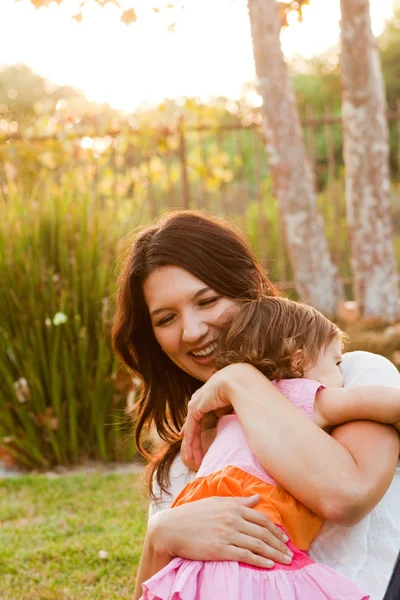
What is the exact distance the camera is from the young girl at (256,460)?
1823 millimetres

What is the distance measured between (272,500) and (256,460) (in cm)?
11

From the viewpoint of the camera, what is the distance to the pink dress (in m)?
1.80

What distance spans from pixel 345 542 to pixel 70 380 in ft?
11.5

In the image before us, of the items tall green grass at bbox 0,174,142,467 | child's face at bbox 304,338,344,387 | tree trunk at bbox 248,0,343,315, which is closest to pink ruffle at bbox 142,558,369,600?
child's face at bbox 304,338,344,387

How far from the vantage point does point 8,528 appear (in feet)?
14.7

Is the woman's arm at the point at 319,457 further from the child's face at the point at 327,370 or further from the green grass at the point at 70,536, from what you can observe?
the green grass at the point at 70,536

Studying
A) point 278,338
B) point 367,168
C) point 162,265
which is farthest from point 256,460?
point 367,168

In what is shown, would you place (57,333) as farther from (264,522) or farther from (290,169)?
(264,522)

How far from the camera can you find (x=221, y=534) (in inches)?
74.4

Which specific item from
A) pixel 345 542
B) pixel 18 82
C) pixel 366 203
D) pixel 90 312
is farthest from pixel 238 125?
pixel 18 82

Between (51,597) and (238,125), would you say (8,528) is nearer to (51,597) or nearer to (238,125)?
(51,597)

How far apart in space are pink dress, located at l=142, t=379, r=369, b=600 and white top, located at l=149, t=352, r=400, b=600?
72 mm

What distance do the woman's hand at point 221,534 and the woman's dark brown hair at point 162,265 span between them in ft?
1.88

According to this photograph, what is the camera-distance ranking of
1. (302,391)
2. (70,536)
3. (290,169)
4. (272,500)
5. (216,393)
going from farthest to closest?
(290,169) → (70,536) → (216,393) → (302,391) → (272,500)
